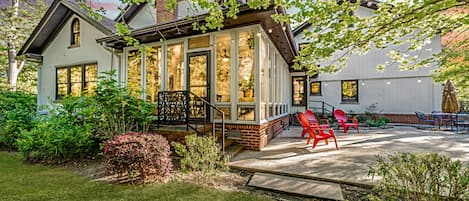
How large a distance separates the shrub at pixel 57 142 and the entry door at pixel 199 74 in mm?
2908

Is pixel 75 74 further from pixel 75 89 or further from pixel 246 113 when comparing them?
pixel 246 113

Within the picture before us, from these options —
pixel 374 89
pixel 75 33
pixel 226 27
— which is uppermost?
pixel 75 33

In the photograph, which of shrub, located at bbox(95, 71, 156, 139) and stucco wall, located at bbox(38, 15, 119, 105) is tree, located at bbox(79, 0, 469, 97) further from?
stucco wall, located at bbox(38, 15, 119, 105)

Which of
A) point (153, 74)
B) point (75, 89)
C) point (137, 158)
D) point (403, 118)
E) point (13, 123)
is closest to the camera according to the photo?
point (137, 158)

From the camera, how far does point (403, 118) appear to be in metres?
12.6

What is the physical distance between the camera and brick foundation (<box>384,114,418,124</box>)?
12.3 metres

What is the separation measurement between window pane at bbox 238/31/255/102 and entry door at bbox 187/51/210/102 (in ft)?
3.34

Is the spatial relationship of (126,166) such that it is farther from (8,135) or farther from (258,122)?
(8,135)

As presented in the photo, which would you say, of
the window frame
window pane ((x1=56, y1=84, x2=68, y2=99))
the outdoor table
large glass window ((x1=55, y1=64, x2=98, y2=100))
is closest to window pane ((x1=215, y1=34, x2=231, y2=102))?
large glass window ((x1=55, y1=64, x2=98, y2=100))

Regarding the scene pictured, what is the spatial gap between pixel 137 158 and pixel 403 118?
14.4m

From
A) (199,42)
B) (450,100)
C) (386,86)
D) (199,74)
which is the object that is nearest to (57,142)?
(199,74)

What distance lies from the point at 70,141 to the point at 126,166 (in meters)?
2.26

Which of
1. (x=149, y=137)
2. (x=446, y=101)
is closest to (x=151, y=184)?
(x=149, y=137)

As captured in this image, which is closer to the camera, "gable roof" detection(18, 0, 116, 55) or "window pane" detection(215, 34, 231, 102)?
"window pane" detection(215, 34, 231, 102)
